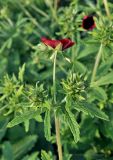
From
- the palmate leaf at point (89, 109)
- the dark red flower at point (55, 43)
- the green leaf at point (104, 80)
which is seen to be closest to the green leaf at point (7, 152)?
the green leaf at point (104, 80)

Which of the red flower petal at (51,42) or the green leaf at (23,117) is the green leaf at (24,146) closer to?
the green leaf at (23,117)

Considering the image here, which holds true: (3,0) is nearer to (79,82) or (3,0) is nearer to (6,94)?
(6,94)

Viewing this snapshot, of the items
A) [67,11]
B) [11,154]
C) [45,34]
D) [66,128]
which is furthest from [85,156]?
[45,34]

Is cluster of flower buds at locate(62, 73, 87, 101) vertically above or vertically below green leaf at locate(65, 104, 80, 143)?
above

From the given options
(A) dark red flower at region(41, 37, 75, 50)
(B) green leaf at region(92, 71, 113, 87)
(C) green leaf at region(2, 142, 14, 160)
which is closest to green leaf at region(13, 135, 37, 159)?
(C) green leaf at region(2, 142, 14, 160)

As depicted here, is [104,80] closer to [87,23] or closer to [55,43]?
[87,23]

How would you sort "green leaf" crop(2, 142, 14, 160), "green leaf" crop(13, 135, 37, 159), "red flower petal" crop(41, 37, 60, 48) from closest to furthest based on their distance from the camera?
1. "red flower petal" crop(41, 37, 60, 48)
2. "green leaf" crop(2, 142, 14, 160)
3. "green leaf" crop(13, 135, 37, 159)

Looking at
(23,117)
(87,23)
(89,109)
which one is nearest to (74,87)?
(89,109)

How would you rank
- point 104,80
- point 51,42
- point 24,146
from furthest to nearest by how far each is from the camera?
1. point 24,146
2. point 104,80
3. point 51,42

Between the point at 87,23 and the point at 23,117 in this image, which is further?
the point at 87,23

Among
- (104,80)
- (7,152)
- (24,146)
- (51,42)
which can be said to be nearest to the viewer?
(51,42)

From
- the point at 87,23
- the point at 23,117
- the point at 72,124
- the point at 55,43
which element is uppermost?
the point at 87,23

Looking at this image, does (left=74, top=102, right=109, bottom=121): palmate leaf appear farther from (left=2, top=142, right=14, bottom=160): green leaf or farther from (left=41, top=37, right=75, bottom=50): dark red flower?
(left=2, top=142, right=14, bottom=160): green leaf
